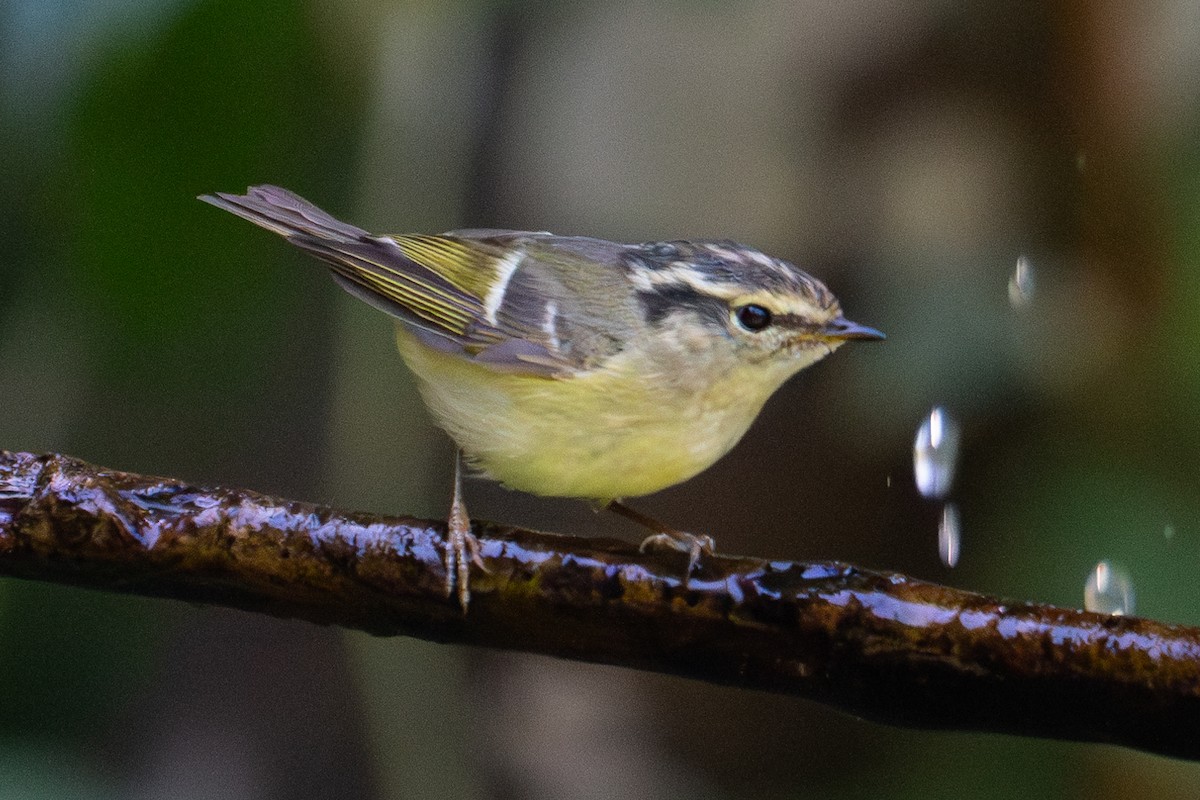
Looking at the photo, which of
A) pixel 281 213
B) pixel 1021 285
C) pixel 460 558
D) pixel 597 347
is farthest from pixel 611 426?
pixel 1021 285

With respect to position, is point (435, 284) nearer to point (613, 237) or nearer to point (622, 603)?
point (622, 603)

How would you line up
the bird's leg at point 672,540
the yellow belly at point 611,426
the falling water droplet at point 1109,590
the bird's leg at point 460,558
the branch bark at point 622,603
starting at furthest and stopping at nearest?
the falling water droplet at point 1109,590 < the yellow belly at point 611,426 < the bird's leg at point 672,540 < the bird's leg at point 460,558 < the branch bark at point 622,603

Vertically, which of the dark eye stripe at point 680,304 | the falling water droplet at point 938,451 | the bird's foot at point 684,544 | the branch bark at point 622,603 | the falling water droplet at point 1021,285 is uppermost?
the falling water droplet at point 1021,285

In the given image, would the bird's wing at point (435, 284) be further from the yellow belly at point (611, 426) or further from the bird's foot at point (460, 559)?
the bird's foot at point (460, 559)

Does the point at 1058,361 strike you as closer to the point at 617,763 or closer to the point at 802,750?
the point at 802,750

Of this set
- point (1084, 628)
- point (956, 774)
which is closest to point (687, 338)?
point (1084, 628)

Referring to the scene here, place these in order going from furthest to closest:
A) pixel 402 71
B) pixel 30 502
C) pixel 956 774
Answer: pixel 402 71 → pixel 956 774 → pixel 30 502

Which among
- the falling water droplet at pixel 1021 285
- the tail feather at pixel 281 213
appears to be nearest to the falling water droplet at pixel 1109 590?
the falling water droplet at pixel 1021 285
